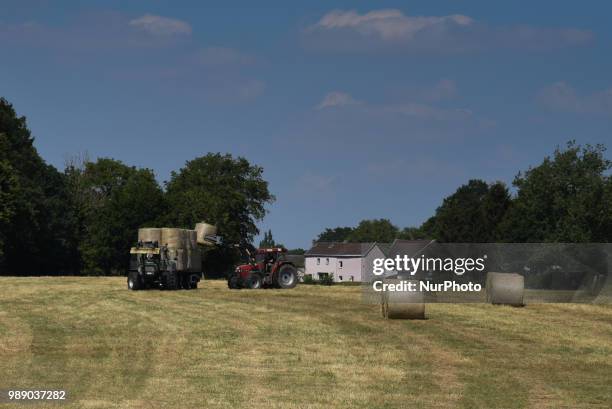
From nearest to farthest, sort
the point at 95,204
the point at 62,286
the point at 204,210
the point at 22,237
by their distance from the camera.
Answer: the point at 62,286
the point at 22,237
the point at 204,210
the point at 95,204

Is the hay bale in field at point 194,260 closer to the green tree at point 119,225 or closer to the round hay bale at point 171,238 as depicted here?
the round hay bale at point 171,238

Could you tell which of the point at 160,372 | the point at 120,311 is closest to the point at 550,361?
the point at 160,372

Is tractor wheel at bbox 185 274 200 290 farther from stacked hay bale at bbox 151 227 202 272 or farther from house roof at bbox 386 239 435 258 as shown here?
house roof at bbox 386 239 435 258

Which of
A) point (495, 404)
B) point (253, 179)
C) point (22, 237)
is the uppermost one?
point (253, 179)

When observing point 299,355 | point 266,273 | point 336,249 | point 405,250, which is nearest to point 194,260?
point 266,273

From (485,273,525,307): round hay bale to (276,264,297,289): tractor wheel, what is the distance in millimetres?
12961

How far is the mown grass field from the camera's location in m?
16.2

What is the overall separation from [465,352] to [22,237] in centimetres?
6513

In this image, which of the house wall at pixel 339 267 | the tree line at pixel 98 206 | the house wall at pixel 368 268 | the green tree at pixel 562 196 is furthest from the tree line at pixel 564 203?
the house wall at pixel 339 267

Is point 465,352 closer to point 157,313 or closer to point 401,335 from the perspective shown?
point 401,335

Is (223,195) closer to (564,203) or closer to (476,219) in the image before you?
(476,219)

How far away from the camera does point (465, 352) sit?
2269 cm

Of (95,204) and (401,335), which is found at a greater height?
(95,204)

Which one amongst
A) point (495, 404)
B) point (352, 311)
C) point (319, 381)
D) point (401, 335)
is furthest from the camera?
point (352, 311)
